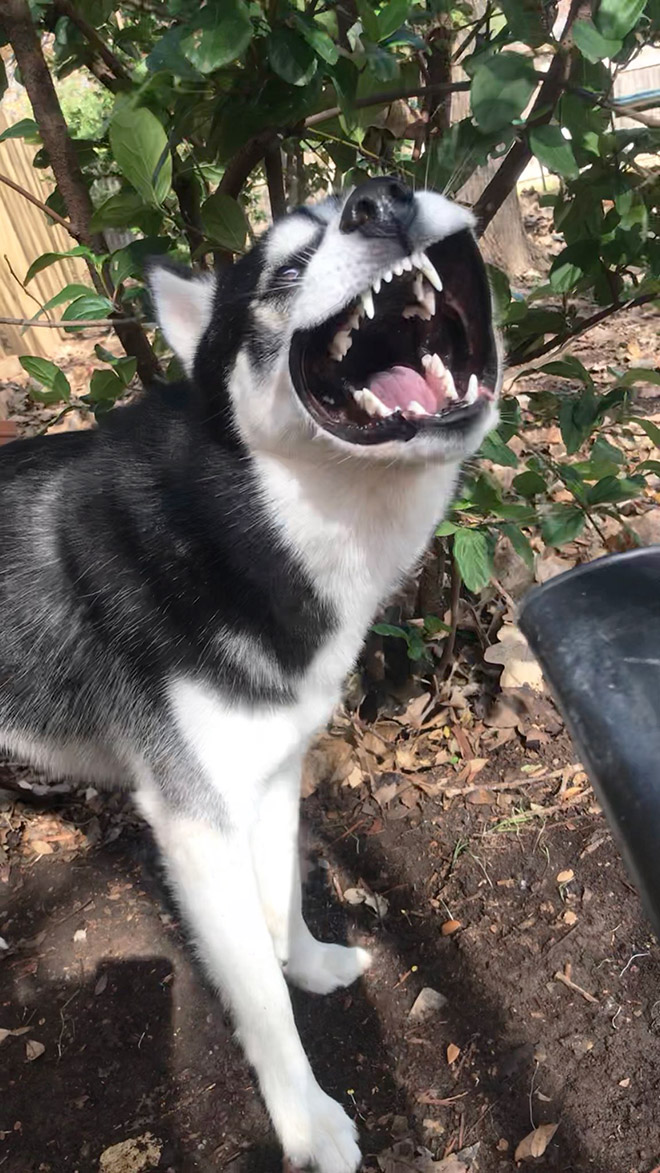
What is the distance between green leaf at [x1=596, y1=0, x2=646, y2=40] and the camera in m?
1.55

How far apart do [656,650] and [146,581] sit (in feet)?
4.22

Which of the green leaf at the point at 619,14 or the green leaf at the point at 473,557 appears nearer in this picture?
the green leaf at the point at 619,14

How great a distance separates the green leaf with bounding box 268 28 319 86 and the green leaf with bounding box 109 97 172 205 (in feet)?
0.95

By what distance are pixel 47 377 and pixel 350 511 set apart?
1.14 m

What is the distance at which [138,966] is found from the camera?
2.53 m

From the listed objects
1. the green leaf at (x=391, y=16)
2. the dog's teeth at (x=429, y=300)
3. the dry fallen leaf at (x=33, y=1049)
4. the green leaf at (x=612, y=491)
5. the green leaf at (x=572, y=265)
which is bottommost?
the dry fallen leaf at (x=33, y=1049)

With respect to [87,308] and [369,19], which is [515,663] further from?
[369,19]

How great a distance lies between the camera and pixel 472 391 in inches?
62.8

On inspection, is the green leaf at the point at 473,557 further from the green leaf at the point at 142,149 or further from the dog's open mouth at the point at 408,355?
the green leaf at the point at 142,149

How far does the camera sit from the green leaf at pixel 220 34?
161 centimetres

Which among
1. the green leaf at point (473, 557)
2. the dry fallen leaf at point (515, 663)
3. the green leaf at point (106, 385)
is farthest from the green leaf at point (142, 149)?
the dry fallen leaf at point (515, 663)

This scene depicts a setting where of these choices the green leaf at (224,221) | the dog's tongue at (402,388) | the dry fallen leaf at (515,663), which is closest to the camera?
the dog's tongue at (402,388)

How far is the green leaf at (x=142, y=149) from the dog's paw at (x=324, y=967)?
204 centimetres

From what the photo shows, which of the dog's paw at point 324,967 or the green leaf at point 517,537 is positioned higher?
the green leaf at point 517,537
